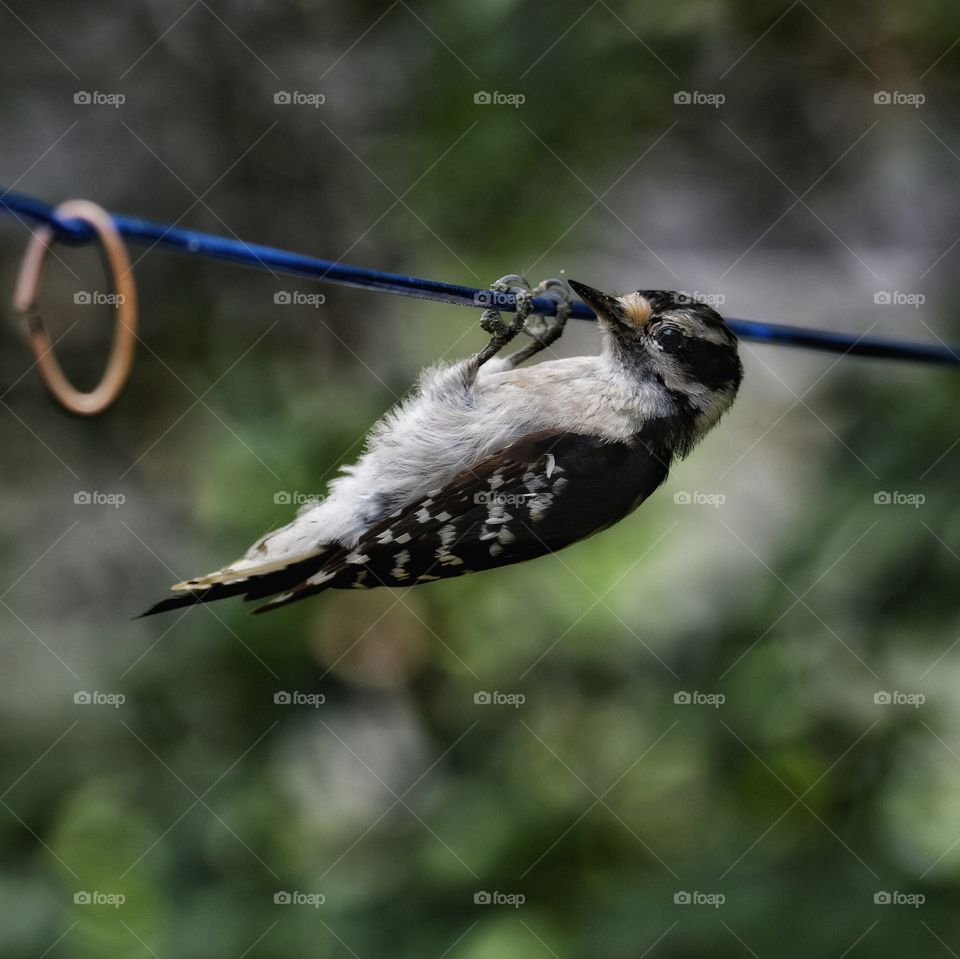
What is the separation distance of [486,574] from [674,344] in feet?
5.17

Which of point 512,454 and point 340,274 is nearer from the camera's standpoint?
point 340,274

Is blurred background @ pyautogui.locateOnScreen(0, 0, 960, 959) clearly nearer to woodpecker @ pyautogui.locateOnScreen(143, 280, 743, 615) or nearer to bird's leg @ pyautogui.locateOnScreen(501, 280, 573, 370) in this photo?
woodpecker @ pyautogui.locateOnScreen(143, 280, 743, 615)

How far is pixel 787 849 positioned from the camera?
4582 mm

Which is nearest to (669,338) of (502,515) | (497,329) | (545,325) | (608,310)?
(608,310)

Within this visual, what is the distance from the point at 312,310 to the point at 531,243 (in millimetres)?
1175

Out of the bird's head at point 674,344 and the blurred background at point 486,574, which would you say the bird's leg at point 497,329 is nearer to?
the bird's head at point 674,344

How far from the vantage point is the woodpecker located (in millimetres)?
3506

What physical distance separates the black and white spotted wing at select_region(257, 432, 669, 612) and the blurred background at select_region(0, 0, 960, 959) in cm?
102

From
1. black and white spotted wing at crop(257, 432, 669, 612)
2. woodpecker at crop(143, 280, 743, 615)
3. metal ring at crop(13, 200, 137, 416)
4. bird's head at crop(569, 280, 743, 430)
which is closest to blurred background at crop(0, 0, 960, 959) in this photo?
bird's head at crop(569, 280, 743, 430)

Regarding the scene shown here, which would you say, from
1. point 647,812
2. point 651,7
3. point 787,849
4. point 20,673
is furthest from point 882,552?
point 20,673

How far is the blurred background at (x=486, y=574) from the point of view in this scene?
14.4 feet

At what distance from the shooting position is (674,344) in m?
3.75

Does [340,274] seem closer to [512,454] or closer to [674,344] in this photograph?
[512,454]

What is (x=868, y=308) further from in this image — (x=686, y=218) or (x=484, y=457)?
(x=484, y=457)
